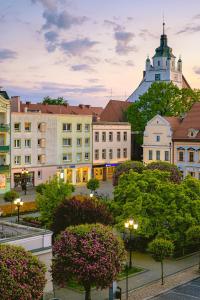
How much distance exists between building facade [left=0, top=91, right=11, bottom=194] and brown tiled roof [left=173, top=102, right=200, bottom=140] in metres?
23.6

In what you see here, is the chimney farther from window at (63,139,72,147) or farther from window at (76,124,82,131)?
window at (76,124,82,131)

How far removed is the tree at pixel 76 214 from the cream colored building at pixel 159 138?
3822 centimetres

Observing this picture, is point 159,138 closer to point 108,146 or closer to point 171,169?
point 108,146

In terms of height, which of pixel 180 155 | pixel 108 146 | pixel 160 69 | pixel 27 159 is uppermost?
pixel 160 69

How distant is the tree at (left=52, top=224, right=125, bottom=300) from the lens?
78.8 ft

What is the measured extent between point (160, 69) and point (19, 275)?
9575cm

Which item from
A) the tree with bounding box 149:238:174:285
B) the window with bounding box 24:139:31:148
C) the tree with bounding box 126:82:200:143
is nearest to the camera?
the tree with bounding box 149:238:174:285

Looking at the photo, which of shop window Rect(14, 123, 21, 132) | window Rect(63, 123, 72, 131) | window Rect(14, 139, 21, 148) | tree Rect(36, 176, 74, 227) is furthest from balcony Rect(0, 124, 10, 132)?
tree Rect(36, 176, 74, 227)

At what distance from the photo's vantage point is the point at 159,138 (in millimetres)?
72375

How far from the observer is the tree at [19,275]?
64.3 feet

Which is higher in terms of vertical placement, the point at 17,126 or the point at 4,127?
the point at 17,126

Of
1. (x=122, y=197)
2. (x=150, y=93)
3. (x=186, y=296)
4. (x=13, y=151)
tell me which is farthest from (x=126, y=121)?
(x=186, y=296)

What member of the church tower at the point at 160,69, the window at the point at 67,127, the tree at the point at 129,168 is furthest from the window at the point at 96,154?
the church tower at the point at 160,69

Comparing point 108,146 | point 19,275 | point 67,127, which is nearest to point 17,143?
point 67,127
